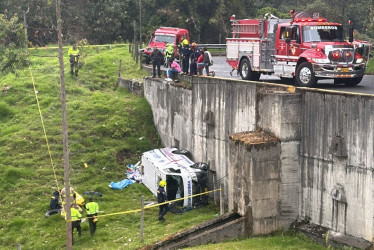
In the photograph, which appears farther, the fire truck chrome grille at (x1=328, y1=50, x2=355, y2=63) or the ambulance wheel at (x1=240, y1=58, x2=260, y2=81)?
the ambulance wheel at (x1=240, y1=58, x2=260, y2=81)

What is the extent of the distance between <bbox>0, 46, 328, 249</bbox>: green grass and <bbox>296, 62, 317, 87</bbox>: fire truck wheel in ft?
17.1

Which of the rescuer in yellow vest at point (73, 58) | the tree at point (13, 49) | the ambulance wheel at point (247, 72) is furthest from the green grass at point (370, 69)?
the rescuer in yellow vest at point (73, 58)

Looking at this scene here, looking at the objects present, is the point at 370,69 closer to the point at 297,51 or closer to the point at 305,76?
the point at 297,51

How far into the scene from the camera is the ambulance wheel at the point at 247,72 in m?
20.6

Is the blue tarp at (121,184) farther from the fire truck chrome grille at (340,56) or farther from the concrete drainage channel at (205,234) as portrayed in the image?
the fire truck chrome grille at (340,56)

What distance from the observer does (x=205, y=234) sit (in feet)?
47.3

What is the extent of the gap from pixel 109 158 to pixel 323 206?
11.0 meters

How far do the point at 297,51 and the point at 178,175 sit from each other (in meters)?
5.92

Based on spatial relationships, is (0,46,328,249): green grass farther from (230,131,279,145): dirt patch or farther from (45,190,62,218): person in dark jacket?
(230,131,279,145): dirt patch

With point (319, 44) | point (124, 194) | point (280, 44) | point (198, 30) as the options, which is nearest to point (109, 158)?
point (124, 194)

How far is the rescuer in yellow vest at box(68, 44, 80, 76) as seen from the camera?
29.9 m

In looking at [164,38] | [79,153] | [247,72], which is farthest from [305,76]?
[164,38]

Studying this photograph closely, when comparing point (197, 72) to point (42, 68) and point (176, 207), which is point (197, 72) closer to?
point (176, 207)

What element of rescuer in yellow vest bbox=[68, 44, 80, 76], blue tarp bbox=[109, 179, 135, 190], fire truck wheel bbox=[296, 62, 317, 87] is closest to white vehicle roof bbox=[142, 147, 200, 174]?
blue tarp bbox=[109, 179, 135, 190]
